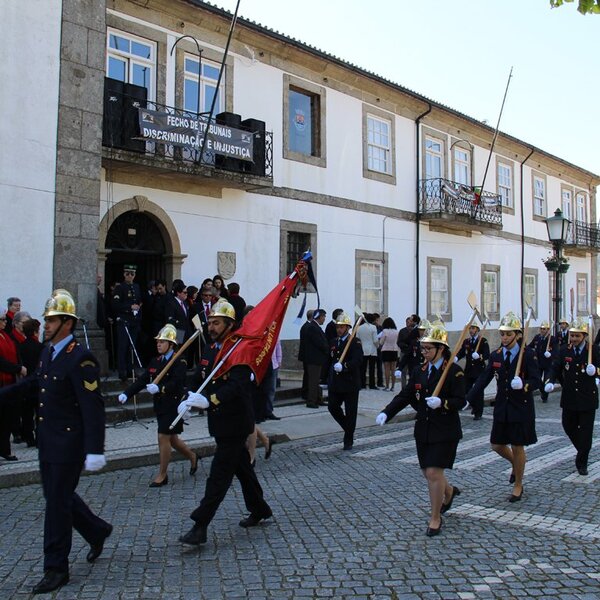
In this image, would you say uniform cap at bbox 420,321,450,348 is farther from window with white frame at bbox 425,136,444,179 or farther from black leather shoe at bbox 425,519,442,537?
window with white frame at bbox 425,136,444,179

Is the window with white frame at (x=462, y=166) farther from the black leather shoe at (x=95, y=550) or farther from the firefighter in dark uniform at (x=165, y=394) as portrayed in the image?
the black leather shoe at (x=95, y=550)

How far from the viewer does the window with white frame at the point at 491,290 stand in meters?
25.7

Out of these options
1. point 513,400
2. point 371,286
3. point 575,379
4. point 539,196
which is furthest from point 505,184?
point 513,400

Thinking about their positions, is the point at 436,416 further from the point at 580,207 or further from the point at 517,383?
the point at 580,207

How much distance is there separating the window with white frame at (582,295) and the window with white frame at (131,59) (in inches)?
983

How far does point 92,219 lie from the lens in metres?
12.2

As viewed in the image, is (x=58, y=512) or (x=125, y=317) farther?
(x=125, y=317)

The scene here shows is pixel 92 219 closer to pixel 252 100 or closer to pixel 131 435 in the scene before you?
pixel 131 435

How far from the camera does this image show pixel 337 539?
572cm

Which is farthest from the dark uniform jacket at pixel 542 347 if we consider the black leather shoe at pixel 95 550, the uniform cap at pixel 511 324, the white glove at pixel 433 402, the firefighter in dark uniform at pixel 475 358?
the black leather shoe at pixel 95 550

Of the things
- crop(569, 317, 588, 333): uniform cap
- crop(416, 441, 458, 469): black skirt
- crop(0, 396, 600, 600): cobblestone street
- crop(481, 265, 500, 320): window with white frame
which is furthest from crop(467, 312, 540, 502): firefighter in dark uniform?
crop(481, 265, 500, 320): window with white frame

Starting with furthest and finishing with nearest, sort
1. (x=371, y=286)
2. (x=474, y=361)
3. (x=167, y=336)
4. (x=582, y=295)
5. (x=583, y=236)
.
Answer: (x=582, y=295) < (x=583, y=236) < (x=371, y=286) < (x=474, y=361) < (x=167, y=336)

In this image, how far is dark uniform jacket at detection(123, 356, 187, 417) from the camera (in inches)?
304

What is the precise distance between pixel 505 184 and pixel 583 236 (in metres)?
7.73
